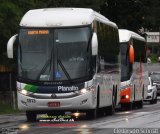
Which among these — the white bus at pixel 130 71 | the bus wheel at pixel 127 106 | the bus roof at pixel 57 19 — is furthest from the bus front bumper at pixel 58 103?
the bus wheel at pixel 127 106

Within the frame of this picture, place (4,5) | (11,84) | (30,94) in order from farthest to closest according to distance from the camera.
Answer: (11,84)
(4,5)
(30,94)

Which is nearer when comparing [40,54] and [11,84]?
[40,54]

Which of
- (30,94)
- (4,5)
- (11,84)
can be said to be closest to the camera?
(30,94)

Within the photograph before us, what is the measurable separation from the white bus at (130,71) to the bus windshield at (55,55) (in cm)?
888

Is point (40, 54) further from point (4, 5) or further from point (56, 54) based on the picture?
point (4, 5)

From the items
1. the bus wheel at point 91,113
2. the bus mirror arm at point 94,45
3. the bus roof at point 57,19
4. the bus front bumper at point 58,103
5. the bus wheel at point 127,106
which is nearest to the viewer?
the bus front bumper at point 58,103

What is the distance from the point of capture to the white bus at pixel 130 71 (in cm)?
3472

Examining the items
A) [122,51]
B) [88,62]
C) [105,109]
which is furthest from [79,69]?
[122,51]

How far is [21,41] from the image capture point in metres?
24.5

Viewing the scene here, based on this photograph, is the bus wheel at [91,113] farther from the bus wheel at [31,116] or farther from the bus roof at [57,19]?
the bus roof at [57,19]

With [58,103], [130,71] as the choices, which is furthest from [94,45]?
[130,71]

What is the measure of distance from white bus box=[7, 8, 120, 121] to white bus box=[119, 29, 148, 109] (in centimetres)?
874

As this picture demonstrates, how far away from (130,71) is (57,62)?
37.5 feet

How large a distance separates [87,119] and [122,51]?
9.74 meters
